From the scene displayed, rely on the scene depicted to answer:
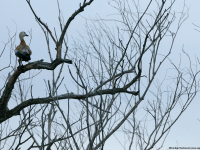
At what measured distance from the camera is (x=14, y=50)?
19.0 ft

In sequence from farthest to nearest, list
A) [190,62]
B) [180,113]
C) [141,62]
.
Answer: [190,62] < [180,113] < [141,62]

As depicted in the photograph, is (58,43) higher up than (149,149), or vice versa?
(58,43)

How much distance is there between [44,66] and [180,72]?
2126mm

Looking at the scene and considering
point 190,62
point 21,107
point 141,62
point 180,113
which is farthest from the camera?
point 21,107

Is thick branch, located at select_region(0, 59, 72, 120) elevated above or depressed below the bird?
below

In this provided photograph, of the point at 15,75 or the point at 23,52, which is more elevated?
the point at 23,52

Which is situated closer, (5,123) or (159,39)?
(159,39)

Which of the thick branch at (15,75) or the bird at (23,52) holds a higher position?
Result: the bird at (23,52)

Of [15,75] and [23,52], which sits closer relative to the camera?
[15,75]

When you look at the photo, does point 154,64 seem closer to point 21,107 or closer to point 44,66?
point 44,66

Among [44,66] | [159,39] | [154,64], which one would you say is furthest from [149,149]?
[44,66]

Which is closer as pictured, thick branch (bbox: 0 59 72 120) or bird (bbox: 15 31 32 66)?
thick branch (bbox: 0 59 72 120)

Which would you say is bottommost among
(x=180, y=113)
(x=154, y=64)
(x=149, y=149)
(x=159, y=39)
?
(x=149, y=149)

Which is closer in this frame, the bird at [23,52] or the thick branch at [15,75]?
the thick branch at [15,75]
